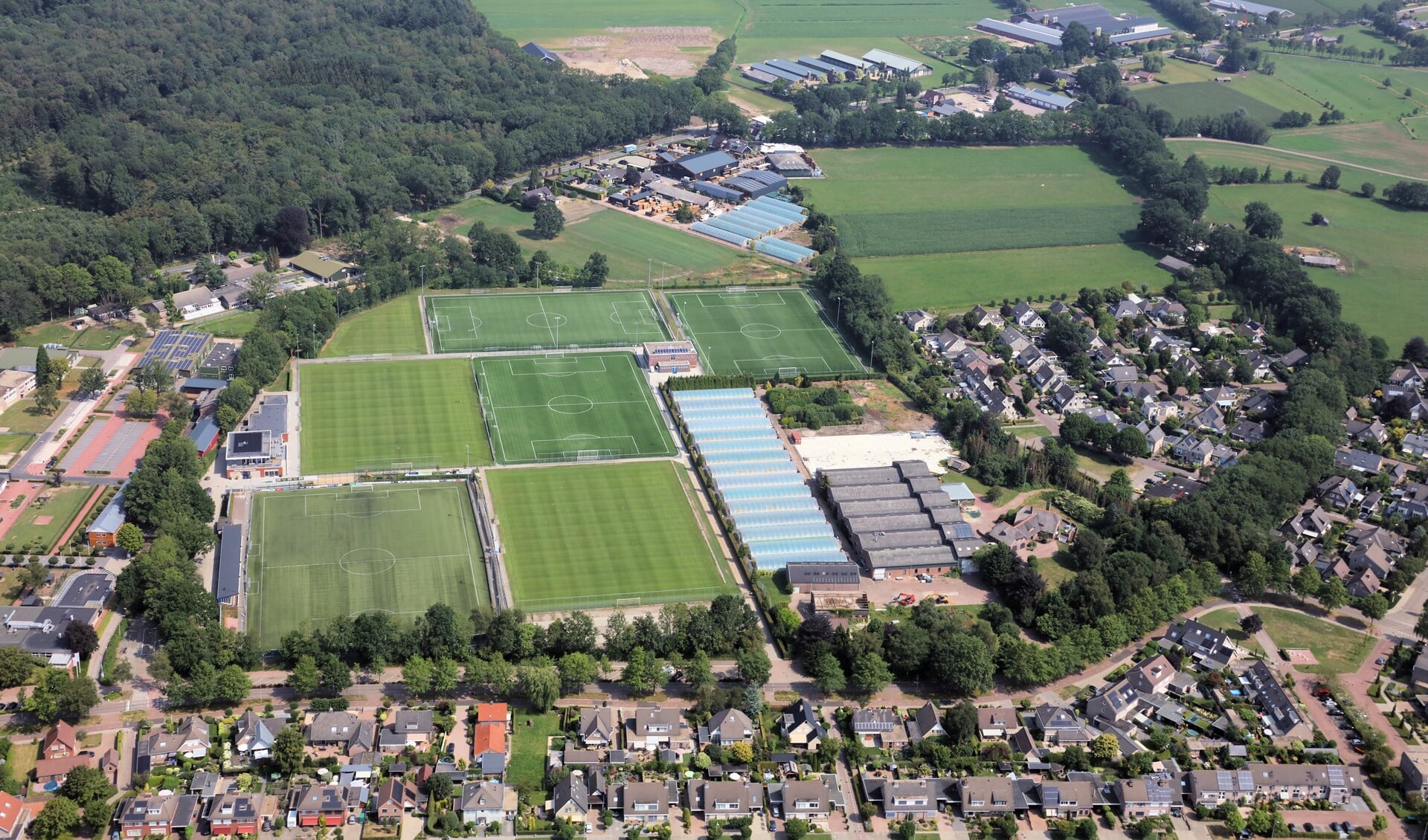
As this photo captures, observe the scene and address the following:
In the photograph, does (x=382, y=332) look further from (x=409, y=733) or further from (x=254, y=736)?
(x=409, y=733)

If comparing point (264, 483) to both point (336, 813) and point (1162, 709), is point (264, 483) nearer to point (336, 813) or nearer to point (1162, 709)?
point (336, 813)

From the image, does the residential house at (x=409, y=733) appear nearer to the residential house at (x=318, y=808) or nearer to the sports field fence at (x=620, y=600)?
the residential house at (x=318, y=808)

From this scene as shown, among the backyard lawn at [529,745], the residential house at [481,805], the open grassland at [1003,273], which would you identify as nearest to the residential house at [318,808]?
the residential house at [481,805]

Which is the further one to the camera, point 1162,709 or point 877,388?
point 877,388

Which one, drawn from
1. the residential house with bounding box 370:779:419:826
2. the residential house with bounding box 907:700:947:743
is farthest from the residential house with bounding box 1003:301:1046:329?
the residential house with bounding box 370:779:419:826

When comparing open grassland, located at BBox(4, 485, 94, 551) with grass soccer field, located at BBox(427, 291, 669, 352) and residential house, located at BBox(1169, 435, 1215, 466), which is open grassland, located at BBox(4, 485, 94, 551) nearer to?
grass soccer field, located at BBox(427, 291, 669, 352)

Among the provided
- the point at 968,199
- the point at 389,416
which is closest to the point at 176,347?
the point at 389,416

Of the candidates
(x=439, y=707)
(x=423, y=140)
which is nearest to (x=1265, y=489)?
(x=439, y=707)
